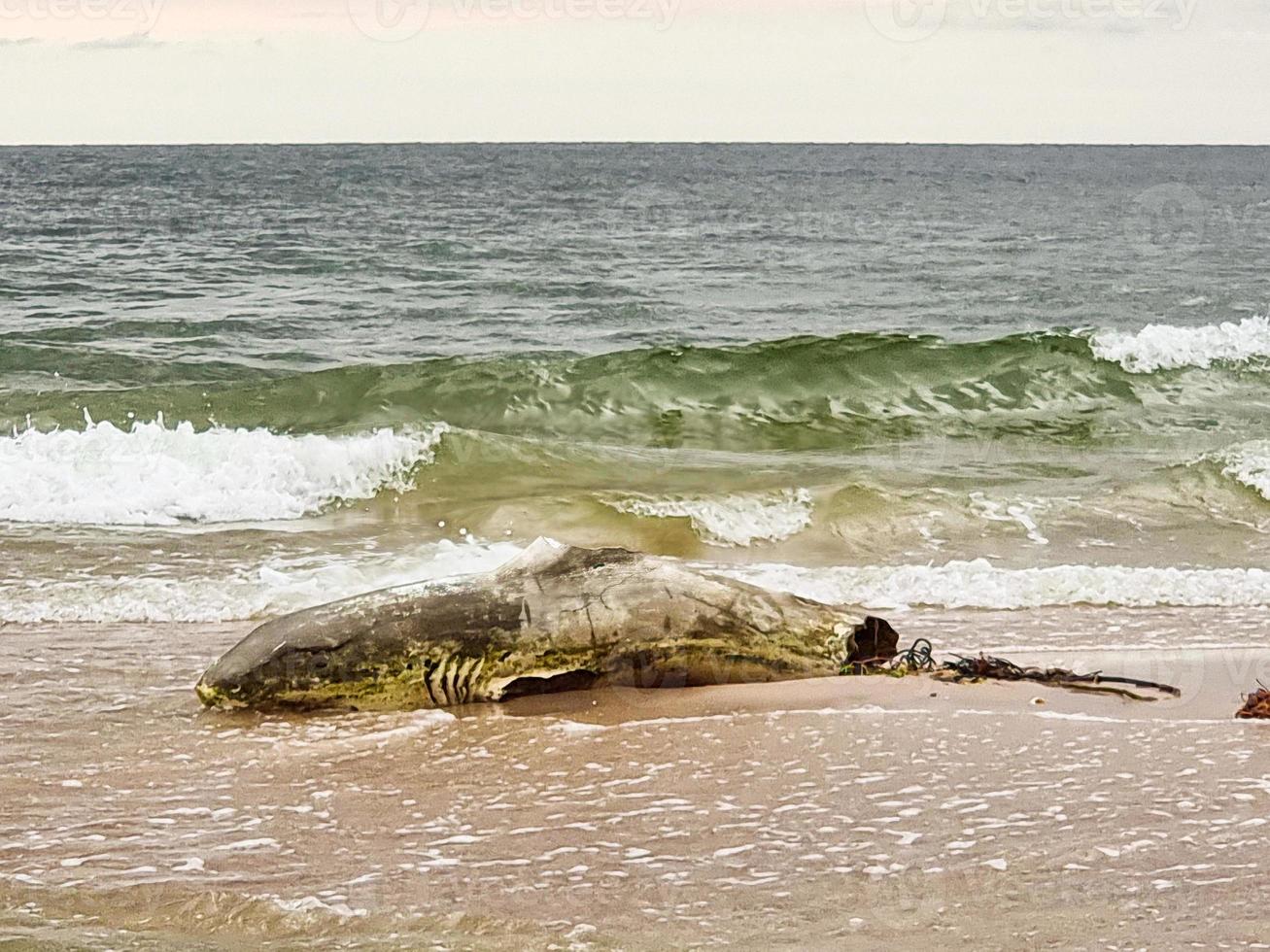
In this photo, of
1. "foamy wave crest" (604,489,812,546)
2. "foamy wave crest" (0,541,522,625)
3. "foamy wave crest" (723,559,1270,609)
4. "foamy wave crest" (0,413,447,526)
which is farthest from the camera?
"foamy wave crest" (0,413,447,526)

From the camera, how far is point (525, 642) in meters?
6.55

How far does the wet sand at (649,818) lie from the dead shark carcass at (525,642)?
161mm

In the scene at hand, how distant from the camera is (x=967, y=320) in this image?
893 inches

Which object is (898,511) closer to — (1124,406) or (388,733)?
(388,733)

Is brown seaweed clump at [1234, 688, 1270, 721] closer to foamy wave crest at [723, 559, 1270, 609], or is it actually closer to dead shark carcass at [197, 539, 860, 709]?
dead shark carcass at [197, 539, 860, 709]

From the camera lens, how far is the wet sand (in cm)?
421

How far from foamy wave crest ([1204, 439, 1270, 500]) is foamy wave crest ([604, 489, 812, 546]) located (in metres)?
3.60

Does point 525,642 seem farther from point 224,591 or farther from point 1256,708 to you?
point 1256,708

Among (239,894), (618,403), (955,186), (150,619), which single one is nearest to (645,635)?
(239,894)

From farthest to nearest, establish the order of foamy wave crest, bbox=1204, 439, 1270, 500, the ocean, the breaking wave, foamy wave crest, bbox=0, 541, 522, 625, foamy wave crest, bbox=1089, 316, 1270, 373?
1. foamy wave crest, bbox=1089, 316, 1270, 373
2. the breaking wave
3. foamy wave crest, bbox=1204, 439, 1270, 500
4. the ocean
5. foamy wave crest, bbox=0, 541, 522, 625

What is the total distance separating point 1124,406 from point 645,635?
38.3 feet

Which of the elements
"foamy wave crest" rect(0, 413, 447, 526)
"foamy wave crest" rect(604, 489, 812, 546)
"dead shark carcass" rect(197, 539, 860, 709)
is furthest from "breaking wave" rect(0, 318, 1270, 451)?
"dead shark carcass" rect(197, 539, 860, 709)

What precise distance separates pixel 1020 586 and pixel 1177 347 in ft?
39.2

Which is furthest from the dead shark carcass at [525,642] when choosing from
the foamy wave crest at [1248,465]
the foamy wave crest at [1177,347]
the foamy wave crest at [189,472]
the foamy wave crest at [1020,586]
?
the foamy wave crest at [1177,347]
